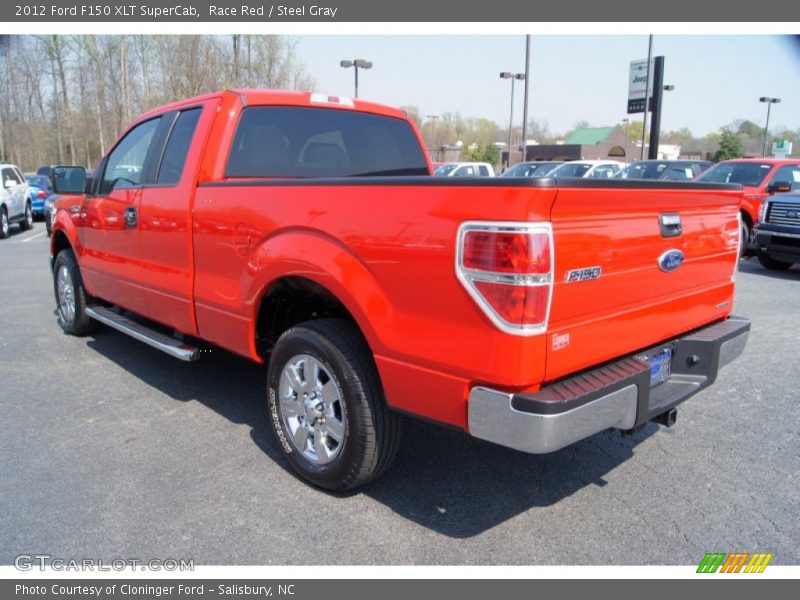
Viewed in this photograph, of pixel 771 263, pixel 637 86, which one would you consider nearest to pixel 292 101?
pixel 771 263

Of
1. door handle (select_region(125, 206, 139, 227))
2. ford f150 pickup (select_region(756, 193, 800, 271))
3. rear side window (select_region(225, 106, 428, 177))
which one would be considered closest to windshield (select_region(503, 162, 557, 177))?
ford f150 pickup (select_region(756, 193, 800, 271))

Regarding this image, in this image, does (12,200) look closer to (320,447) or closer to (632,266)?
(320,447)

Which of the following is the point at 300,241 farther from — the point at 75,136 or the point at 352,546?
the point at 75,136

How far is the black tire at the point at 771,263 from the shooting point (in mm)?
10914

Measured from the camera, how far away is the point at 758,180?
40.2 ft

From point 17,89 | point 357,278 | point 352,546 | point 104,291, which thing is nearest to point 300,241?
point 357,278

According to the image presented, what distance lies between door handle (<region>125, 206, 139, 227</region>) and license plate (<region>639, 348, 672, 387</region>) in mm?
3539

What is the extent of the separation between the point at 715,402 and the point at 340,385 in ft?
9.91

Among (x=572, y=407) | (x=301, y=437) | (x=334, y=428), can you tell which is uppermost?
(x=572, y=407)

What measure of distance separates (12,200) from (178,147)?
47.8 ft

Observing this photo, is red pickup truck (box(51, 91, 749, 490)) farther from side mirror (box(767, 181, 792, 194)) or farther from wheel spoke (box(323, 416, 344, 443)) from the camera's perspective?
side mirror (box(767, 181, 792, 194))

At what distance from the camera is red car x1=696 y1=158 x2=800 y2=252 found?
11898 mm

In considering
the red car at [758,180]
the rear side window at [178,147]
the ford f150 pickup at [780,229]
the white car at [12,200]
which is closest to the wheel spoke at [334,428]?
the rear side window at [178,147]

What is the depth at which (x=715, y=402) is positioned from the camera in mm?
4555
